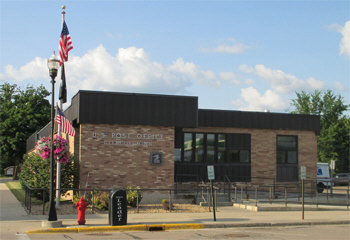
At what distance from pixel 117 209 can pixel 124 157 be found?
6.26 metres

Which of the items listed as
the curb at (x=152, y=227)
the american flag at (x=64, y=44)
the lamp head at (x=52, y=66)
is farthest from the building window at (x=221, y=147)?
the lamp head at (x=52, y=66)

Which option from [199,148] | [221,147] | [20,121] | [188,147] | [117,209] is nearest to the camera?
[117,209]

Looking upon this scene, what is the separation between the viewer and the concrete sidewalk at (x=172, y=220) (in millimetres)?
12648

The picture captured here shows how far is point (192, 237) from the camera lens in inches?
457

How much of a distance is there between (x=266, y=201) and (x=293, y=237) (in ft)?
28.3

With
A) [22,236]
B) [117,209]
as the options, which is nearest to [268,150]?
[117,209]

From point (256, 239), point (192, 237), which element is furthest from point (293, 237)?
point (192, 237)

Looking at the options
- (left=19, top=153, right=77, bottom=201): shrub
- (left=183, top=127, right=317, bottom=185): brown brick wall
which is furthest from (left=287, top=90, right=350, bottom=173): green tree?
(left=19, top=153, right=77, bottom=201): shrub

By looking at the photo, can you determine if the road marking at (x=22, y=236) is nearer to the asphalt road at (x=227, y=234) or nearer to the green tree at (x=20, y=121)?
the asphalt road at (x=227, y=234)

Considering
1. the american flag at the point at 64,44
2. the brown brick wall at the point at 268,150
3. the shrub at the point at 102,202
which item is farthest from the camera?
the brown brick wall at the point at 268,150

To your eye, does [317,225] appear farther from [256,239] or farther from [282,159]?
[282,159]

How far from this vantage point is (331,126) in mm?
59188

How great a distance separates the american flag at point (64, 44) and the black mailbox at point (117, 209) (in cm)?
738

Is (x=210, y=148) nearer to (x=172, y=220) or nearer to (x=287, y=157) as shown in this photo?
(x=287, y=157)
